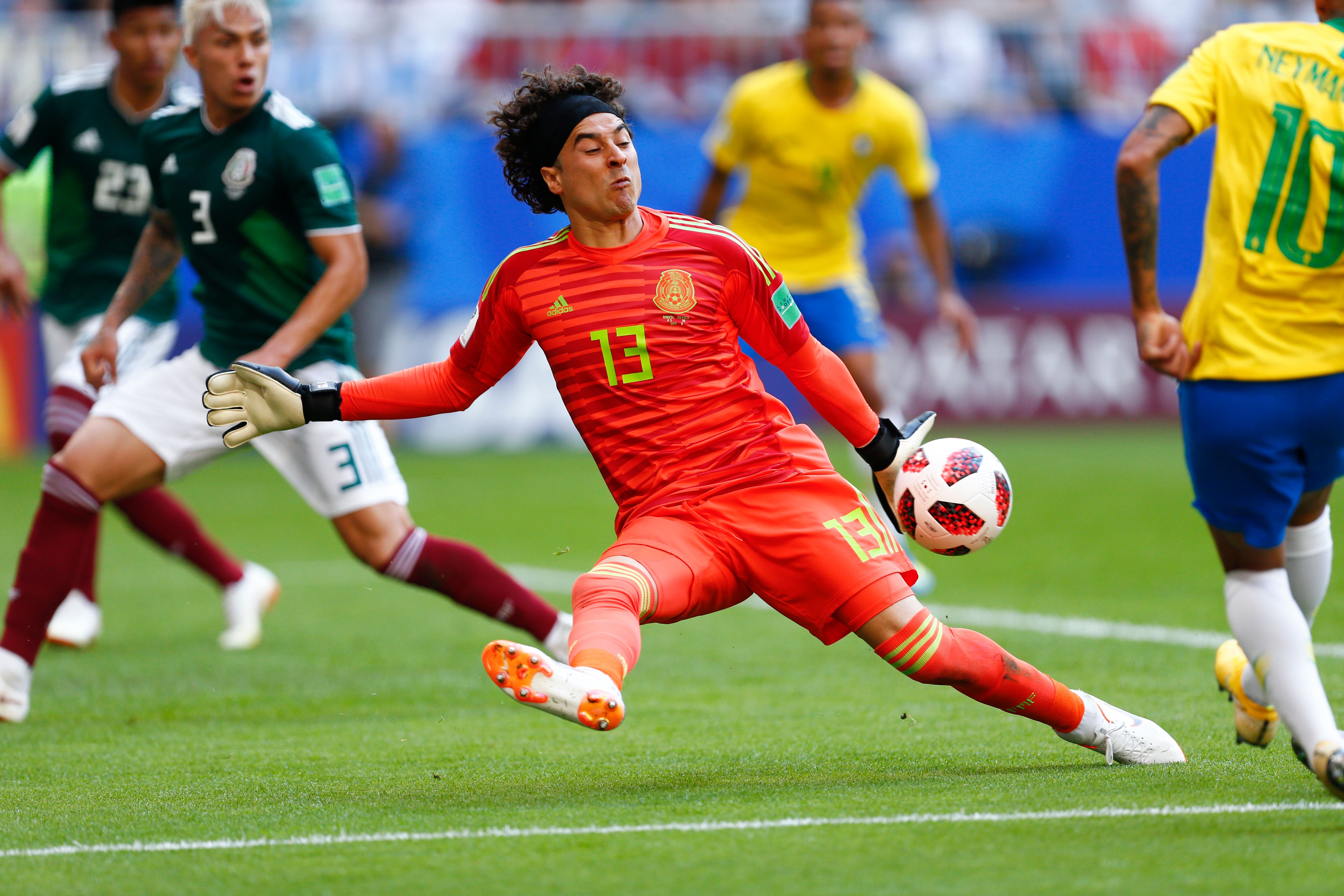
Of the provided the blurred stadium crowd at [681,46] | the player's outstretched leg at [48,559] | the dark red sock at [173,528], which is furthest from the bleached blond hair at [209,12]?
the blurred stadium crowd at [681,46]

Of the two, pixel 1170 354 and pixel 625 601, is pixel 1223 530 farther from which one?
pixel 625 601

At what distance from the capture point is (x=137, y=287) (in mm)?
6371

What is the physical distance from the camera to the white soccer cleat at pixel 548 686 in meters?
3.77

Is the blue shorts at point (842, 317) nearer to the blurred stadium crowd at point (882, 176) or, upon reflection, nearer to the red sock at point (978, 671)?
the red sock at point (978, 671)

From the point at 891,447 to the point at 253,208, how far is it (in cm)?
273

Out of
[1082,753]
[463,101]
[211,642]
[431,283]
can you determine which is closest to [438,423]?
[431,283]

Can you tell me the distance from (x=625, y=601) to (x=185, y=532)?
169 inches

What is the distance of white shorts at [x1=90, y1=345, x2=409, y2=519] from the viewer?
239 inches

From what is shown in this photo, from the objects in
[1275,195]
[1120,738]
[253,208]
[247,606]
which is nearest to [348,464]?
[253,208]

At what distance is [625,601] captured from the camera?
419 centimetres

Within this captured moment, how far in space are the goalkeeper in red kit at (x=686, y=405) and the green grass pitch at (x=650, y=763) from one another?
1.30ft

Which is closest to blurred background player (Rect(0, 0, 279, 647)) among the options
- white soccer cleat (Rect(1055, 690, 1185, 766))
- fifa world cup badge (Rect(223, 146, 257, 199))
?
fifa world cup badge (Rect(223, 146, 257, 199))

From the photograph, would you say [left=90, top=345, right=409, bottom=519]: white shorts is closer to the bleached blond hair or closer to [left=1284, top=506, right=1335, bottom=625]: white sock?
the bleached blond hair

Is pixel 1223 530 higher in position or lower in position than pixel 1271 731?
higher
